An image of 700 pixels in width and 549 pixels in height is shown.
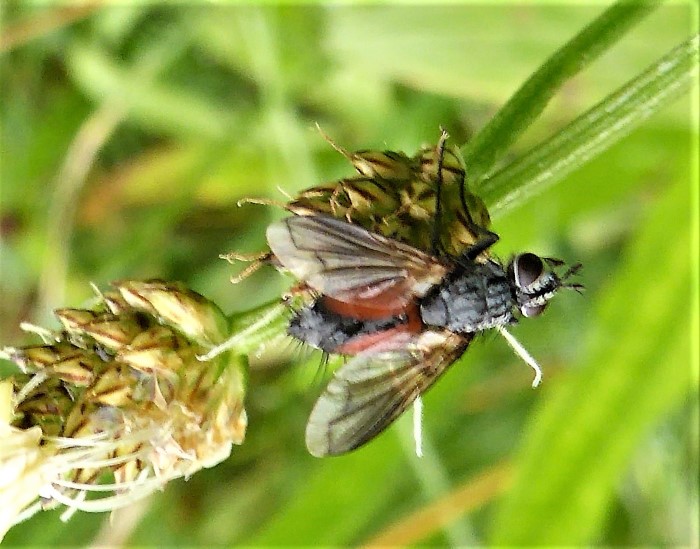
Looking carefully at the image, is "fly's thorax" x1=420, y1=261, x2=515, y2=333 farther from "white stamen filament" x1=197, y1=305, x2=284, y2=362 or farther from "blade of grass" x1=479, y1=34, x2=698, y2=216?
"white stamen filament" x1=197, y1=305, x2=284, y2=362

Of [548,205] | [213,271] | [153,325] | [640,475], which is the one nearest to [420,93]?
[548,205]

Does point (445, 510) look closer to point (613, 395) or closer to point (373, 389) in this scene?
point (613, 395)

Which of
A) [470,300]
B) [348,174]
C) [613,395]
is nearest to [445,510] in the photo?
[613,395]

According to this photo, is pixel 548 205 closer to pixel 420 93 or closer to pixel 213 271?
pixel 420 93

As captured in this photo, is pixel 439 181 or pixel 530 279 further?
pixel 530 279

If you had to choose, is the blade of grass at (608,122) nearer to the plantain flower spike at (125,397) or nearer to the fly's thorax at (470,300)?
the fly's thorax at (470,300)

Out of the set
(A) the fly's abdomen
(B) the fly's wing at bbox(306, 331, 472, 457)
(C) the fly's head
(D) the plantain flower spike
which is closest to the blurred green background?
(C) the fly's head
